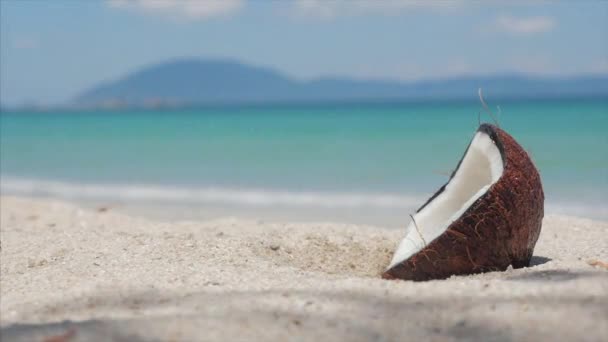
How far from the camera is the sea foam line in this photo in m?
12.4

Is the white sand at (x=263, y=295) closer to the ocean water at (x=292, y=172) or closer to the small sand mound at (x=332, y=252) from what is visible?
the small sand mound at (x=332, y=252)

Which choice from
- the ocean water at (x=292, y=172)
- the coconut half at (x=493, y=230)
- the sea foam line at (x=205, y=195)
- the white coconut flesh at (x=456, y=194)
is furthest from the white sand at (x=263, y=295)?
the sea foam line at (x=205, y=195)

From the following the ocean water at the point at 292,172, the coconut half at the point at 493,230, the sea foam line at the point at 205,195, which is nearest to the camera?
the coconut half at the point at 493,230

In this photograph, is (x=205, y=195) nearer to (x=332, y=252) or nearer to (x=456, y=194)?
(x=332, y=252)

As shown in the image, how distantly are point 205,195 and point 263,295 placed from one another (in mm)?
10092

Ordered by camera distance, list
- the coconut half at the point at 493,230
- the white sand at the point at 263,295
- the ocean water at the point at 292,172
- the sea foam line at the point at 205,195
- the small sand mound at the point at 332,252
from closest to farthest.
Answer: the white sand at the point at 263,295 < the coconut half at the point at 493,230 < the small sand mound at the point at 332,252 < the sea foam line at the point at 205,195 < the ocean water at the point at 292,172

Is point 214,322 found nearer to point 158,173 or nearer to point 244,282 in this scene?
point 244,282

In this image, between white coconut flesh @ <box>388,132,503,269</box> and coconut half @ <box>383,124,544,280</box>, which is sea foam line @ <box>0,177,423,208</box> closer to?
white coconut flesh @ <box>388,132,503,269</box>

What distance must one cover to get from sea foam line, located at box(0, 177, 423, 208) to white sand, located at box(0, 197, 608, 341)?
6.16 m

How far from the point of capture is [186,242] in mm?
5758

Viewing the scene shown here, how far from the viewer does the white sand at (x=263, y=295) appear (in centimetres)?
348

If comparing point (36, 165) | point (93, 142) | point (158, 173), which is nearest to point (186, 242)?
point (158, 173)

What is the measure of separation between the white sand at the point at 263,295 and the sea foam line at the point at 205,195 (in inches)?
242

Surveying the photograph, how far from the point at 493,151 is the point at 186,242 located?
8.33ft
